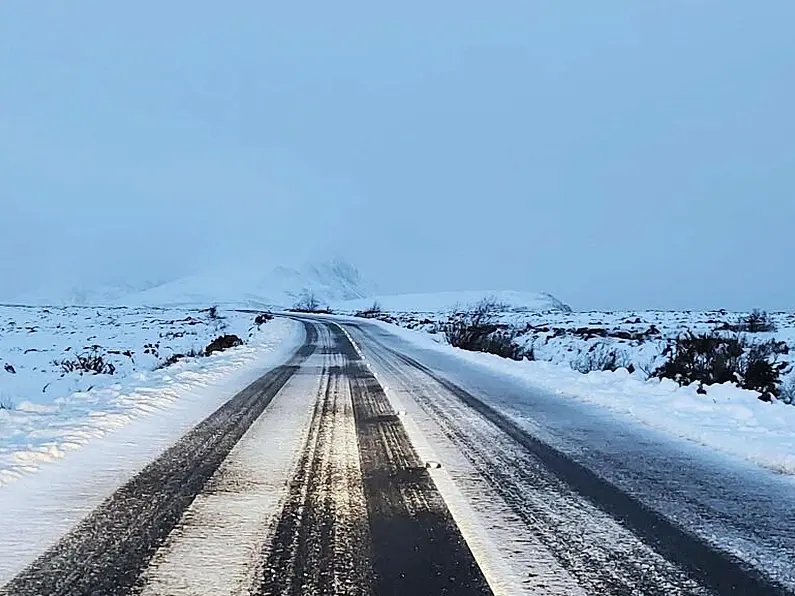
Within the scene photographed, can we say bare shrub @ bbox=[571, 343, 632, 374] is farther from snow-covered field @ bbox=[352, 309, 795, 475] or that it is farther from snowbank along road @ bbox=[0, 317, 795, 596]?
snowbank along road @ bbox=[0, 317, 795, 596]

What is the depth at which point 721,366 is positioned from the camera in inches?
539

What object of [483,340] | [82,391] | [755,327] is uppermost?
[755,327]

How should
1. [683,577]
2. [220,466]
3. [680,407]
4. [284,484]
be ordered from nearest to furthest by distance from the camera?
[683,577]
[284,484]
[220,466]
[680,407]

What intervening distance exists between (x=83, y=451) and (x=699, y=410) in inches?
310

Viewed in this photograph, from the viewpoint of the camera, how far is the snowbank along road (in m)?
3.45

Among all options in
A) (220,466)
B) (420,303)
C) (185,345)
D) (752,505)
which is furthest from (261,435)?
(420,303)

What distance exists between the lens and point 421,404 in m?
10.1

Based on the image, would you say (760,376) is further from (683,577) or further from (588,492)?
(683,577)

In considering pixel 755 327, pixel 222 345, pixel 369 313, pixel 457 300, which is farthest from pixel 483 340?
pixel 457 300

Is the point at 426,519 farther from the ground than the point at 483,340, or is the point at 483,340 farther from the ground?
the point at 483,340

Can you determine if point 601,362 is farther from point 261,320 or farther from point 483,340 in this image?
point 261,320

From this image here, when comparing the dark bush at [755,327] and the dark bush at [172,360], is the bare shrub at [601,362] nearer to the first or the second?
the dark bush at [172,360]

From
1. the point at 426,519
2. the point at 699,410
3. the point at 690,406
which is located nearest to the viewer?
the point at 426,519

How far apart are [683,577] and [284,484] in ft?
10.0
